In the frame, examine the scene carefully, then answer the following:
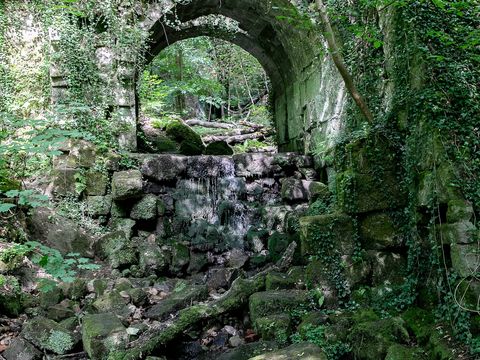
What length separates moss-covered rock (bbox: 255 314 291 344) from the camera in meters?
3.90

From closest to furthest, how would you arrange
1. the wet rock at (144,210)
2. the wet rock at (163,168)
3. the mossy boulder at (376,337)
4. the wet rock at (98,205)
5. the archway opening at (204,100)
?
the mossy boulder at (376,337)
the wet rock at (144,210)
the wet rock at (98,205)
the wet rock at (163,168)
the archway opening at (204,100)

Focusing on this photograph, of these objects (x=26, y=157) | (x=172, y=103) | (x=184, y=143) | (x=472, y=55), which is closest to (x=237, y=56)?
(x=172, y=103)

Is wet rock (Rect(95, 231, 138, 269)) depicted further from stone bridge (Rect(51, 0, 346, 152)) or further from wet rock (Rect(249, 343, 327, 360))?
wet rock (Rect(249, 343, 327, 360))

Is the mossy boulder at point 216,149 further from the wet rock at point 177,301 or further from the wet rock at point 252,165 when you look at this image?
the wet rock at point 177,301

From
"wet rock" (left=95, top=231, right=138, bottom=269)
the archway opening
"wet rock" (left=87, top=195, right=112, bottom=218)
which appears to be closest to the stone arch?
the archway opening

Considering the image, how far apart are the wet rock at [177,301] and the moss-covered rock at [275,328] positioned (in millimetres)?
1055

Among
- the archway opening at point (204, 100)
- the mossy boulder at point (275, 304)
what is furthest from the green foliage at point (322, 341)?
the archway opening at point (204, 100)

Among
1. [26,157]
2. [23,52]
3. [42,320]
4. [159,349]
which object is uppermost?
[23,52]

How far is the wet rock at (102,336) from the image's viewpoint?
3.76m

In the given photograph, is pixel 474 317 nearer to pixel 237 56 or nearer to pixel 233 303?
pixel 233 303

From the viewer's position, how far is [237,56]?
604 inches

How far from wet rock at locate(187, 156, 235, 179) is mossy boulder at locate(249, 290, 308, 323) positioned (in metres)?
3.57

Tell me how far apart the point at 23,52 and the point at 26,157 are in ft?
7.23

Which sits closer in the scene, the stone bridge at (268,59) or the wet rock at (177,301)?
the wet rock at (177,301)
